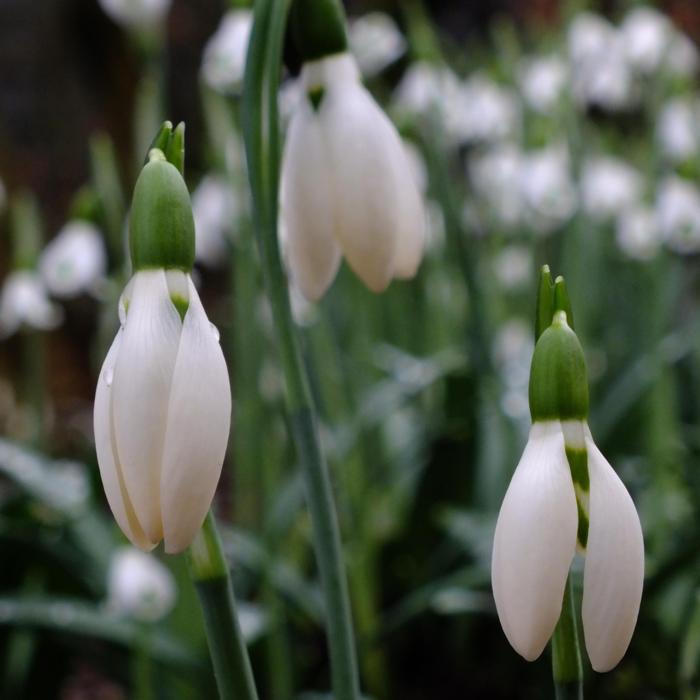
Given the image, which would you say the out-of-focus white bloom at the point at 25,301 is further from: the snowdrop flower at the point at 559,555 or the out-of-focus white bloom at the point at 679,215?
the snowdrop flower at the point at 559,555

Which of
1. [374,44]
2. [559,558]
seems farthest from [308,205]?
[374,44]

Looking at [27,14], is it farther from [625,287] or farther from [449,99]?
[625,287]

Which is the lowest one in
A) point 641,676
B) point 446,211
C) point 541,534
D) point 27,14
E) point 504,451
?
point 641,676

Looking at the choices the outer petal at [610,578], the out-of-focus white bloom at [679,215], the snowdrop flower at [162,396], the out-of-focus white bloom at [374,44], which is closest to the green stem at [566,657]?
the outer petal at [610,578]

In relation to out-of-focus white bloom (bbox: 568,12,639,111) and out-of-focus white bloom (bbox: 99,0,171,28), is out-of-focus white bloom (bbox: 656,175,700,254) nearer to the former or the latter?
out-of-focus white bloom (bbox: 568,12,639,111)

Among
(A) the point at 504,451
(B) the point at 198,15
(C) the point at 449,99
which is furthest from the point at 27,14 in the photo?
(A) the point at 504,451

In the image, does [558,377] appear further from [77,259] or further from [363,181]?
[77,259]
